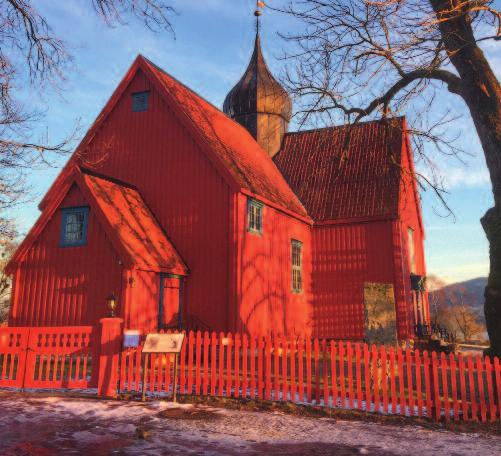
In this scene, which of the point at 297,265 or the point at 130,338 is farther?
the point at 297,265

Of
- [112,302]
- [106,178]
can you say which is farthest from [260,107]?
[112,302]

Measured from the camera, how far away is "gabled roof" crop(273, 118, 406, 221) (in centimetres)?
1928

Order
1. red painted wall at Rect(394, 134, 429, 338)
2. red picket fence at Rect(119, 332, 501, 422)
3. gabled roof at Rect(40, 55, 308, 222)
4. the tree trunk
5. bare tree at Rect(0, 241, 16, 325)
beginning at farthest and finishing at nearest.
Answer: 1. bare tree at Rect(0, 241, 16, 325)
2. red painted wall at Rect(394, 134, 429, 338)
3. gabled roof at Rect(40, 55, 308, 222)
4. the tree trunk
5. red picket fence at Rect(119, 332, 501, 422)

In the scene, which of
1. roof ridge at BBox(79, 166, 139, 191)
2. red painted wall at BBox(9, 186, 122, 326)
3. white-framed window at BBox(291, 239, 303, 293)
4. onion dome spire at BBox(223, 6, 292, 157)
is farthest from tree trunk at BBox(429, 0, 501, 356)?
onion dome spire at BBox(223, 6, 292, 157)

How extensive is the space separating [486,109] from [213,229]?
8.26m

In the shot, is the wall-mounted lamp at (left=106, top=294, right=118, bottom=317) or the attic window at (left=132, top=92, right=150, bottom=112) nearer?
the wall-mounted lamp at (left=106, top=294, right=118, bottom=317)

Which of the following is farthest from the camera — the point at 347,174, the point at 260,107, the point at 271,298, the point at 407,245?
the point at 260,107

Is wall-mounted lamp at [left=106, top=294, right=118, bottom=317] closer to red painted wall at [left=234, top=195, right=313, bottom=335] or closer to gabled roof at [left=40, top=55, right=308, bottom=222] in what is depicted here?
red painted wall at [left=234, top=195, right=313, bottom=335]

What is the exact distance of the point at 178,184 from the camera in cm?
1577

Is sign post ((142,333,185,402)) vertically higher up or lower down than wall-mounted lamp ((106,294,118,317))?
lower down

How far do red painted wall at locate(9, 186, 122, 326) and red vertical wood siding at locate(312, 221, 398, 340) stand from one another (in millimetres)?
9607

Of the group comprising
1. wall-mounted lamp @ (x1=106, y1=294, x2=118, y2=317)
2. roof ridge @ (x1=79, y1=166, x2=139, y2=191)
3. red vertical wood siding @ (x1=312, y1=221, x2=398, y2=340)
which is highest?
roof ridge @ (x1=79, y1=166, x2=139, y2=191)

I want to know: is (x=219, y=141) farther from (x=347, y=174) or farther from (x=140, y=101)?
(x=347, y=174)

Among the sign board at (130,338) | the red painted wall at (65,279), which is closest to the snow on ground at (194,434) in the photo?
the sign board at (130,338)
